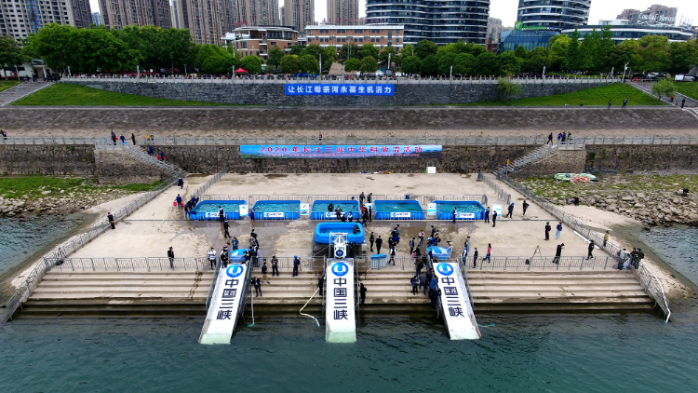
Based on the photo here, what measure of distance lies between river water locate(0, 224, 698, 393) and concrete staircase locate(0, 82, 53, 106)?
5421 cm

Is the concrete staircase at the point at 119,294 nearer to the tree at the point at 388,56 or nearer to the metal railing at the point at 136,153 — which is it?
the metal railing at the point at 136,153

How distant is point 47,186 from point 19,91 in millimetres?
34308

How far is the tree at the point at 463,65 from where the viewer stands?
2773 inches

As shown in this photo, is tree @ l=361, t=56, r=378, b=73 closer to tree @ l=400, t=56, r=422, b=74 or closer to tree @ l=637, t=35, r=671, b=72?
tree @ l=400, t=56, r=422, b=74

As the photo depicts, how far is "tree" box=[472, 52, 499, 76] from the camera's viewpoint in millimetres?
69312

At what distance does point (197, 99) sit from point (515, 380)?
5931 cm

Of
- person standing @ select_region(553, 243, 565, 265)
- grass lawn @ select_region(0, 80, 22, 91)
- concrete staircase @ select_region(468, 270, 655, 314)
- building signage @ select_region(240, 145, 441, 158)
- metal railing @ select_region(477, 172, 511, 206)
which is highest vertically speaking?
grass lawn @ select_region(0, 80, 22, 91)

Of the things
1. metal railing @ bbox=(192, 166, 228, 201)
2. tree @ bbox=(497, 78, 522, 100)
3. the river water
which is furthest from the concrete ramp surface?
tree @ bbox=(497, 78, 522, 100)

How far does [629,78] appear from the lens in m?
75.0

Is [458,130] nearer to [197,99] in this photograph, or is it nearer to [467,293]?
[467,293]

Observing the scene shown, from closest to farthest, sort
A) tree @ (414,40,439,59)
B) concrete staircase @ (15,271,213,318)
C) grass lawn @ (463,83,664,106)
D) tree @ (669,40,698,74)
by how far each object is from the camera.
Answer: concrete staircase @ (15,271,213,318) → grass lawn @ (463,83,664,106) → tree @ (669,40,698,74) → tree @ (414,40,439,59)

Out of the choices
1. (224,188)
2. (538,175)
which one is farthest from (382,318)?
(538,175)

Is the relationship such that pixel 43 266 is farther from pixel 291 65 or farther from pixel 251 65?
pixel 291 65

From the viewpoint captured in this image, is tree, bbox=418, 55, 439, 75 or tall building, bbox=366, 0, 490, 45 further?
tall building, bbox=366, 0, 490, 45
